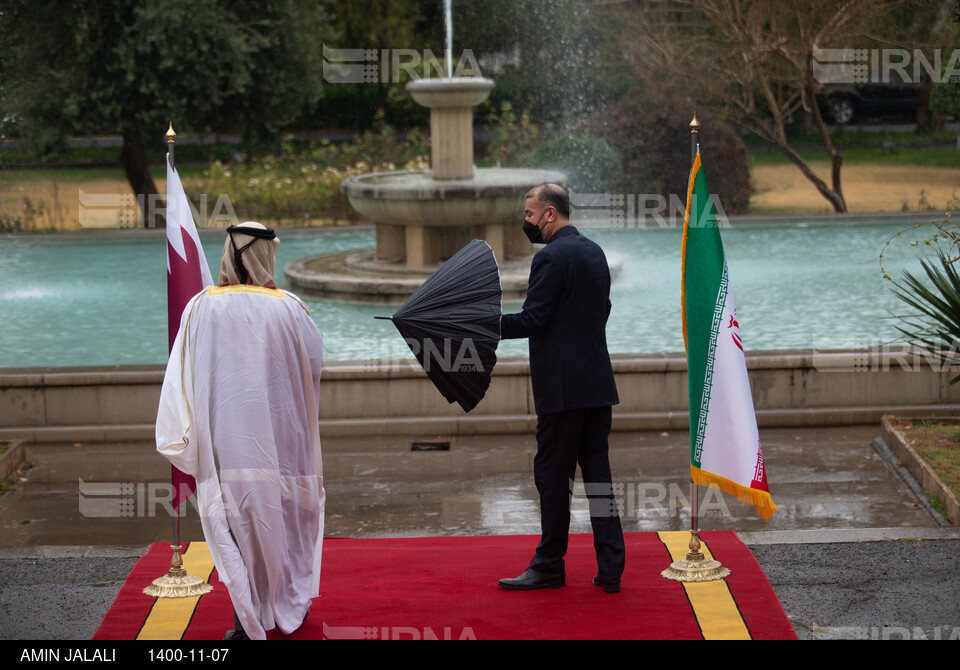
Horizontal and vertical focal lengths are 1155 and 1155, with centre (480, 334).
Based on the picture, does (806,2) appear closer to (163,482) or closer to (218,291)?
(163,482)

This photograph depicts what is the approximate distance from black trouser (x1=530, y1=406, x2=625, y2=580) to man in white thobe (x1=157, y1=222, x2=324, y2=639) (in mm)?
1126

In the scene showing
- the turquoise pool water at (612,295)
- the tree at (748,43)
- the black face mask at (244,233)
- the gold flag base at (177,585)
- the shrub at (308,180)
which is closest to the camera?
the black face mask at (244,233)

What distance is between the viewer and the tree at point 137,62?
61.1 ft

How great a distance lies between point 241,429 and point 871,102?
2432 cm

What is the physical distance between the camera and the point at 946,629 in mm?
4742

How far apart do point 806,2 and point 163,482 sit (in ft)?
52.0

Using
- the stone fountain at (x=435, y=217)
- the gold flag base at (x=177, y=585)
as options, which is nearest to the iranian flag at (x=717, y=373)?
the gold flag base at (x=177, y=585)

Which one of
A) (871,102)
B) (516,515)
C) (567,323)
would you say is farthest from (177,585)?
(871,102)

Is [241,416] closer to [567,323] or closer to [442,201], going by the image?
[567,323]

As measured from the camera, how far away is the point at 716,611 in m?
4.80

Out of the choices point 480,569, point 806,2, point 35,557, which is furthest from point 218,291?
point 806,2

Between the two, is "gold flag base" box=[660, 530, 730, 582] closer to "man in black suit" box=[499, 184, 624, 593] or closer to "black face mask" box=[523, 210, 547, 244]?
"man in black suit" box=[499, 184, 624, 593]

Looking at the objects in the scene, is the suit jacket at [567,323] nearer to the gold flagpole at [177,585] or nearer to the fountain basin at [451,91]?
the gold flagpole at [177,585]

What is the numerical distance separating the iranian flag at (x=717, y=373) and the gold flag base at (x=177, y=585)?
7.56 feet
